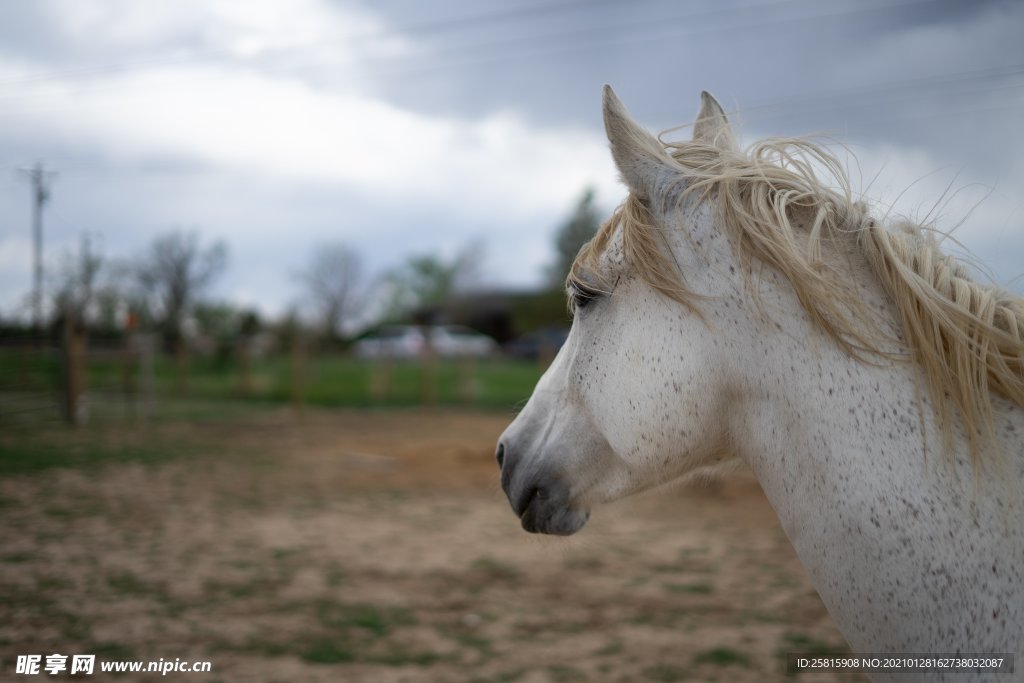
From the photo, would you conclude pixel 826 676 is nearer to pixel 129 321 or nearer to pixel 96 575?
pixel 96 575

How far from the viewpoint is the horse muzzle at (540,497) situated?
5.21ft

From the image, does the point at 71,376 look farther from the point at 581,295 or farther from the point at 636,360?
the point at 636,360

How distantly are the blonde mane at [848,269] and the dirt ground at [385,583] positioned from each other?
0.64m

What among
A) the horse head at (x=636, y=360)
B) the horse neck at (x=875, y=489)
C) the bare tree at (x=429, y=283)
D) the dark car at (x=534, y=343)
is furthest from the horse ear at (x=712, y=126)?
the bare tree at (x=429, y=283)

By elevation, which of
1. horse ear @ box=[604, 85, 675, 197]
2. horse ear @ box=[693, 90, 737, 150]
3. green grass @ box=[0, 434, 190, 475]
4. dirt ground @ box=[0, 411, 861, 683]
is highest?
horse ear @ box=[693, 90, 737, 150]

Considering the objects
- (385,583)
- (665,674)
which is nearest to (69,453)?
(385,583)

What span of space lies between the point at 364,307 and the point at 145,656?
56476 mm

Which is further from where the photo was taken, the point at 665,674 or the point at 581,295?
the point at 665,674

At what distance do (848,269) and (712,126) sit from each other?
1.80ft

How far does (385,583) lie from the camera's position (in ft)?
16.2

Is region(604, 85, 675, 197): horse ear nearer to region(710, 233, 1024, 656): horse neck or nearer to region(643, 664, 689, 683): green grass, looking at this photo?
region(710, 233, 1024, 656): horse neck

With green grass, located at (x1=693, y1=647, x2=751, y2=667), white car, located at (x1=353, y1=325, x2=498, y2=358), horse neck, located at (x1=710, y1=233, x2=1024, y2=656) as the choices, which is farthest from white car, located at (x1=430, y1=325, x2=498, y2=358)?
horse neck, located at (x1=710, y1=233, x2=1024, y2=656)

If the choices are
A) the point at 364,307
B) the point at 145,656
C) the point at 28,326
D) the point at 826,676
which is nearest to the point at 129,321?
the point at 28,326

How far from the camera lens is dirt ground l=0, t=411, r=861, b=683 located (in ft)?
11.9
